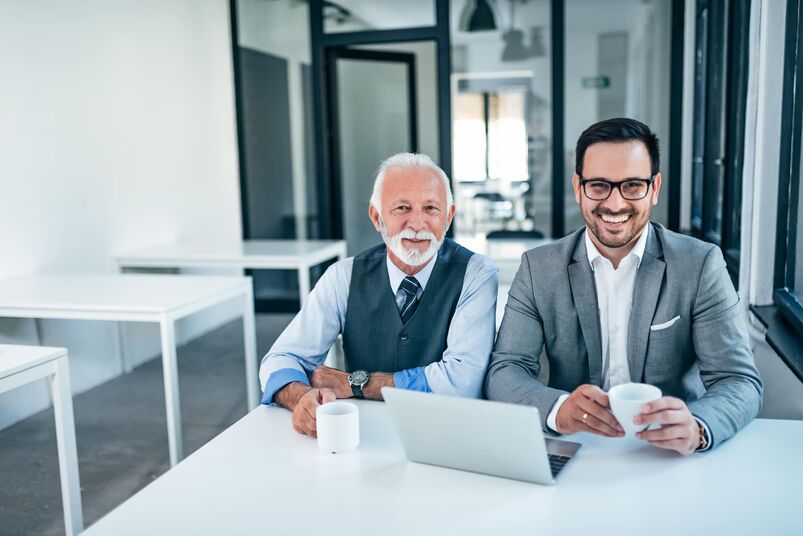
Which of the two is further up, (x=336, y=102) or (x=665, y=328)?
(x=336, y=102)

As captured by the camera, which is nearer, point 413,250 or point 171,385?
point 413,250

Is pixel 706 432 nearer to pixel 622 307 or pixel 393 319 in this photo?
pixel 622 307

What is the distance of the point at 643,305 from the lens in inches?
63.8

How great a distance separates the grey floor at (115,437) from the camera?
270 centimetres

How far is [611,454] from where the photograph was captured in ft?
4.30

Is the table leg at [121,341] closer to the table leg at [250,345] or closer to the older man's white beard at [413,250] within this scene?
the table leg at [250,345]

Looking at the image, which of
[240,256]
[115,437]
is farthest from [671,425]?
[240,256]

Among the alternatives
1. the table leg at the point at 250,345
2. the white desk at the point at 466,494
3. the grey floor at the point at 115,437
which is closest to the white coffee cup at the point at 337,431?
the white desk at the point at 466,494

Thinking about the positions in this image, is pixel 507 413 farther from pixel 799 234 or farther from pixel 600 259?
pixel 799 234

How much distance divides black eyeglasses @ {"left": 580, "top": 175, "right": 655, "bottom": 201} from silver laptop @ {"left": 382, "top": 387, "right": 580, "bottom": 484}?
62 centimetres

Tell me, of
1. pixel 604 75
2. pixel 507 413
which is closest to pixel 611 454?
pixel 507 413

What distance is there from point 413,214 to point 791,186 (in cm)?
148

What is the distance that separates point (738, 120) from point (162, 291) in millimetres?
2715

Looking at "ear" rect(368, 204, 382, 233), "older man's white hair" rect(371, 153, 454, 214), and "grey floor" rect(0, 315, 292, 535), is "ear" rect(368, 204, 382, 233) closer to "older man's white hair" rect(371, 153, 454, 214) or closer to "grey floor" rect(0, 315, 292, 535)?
"older man's white hair" rect(371, 153, 454, 214)
